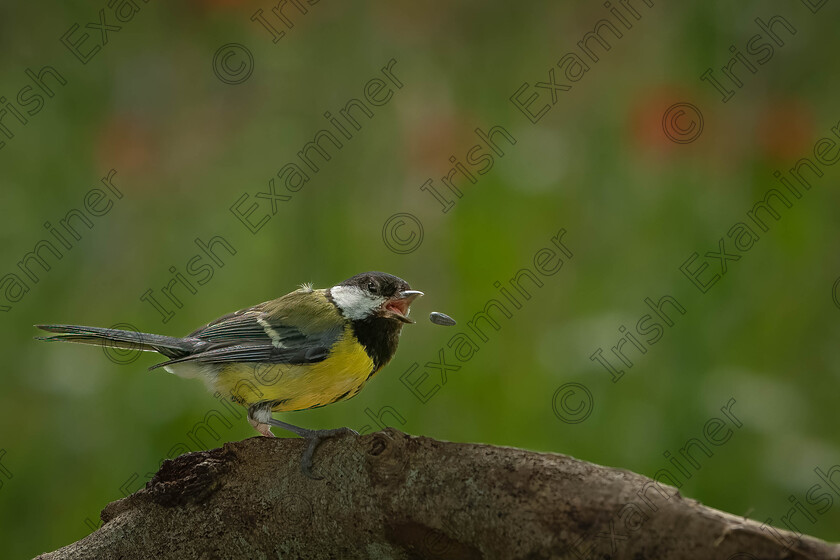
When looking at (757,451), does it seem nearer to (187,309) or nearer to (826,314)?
(826,314)

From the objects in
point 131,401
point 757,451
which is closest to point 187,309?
point 131,401

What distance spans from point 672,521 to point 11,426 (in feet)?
5.48

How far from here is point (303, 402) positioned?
4.29ft

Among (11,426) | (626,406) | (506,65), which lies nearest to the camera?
(626,406)

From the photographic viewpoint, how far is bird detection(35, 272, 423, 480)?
1286mm

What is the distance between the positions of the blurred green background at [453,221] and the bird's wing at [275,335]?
50 cm

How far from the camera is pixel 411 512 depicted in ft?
3.11

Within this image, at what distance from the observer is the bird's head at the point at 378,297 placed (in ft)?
4.36
